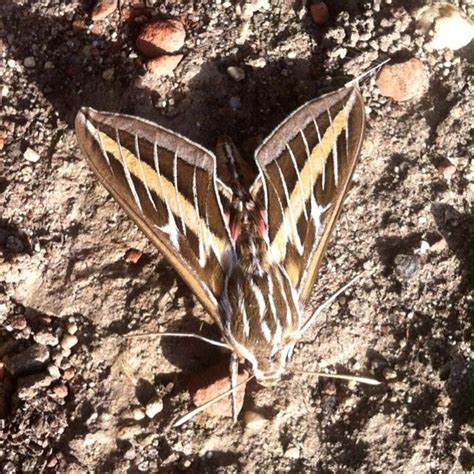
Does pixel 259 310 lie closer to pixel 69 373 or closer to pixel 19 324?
pixel 69 373

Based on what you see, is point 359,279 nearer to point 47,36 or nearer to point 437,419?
point 437,419

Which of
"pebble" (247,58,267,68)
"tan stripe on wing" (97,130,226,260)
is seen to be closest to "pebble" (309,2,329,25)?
"pebble" (247,58,267,68)

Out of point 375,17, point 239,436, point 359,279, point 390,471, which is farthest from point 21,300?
point 375,17

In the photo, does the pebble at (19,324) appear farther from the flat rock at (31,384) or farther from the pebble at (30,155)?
the pebble at (30,155)

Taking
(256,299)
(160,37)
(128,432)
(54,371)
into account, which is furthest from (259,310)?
(160,37)

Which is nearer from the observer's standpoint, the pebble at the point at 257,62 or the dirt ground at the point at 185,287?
the dirt ground at the point at 185,287

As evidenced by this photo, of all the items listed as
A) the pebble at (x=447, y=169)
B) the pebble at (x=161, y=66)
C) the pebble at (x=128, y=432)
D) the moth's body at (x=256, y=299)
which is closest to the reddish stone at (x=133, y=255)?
the pebble at (x=161, y=66)
